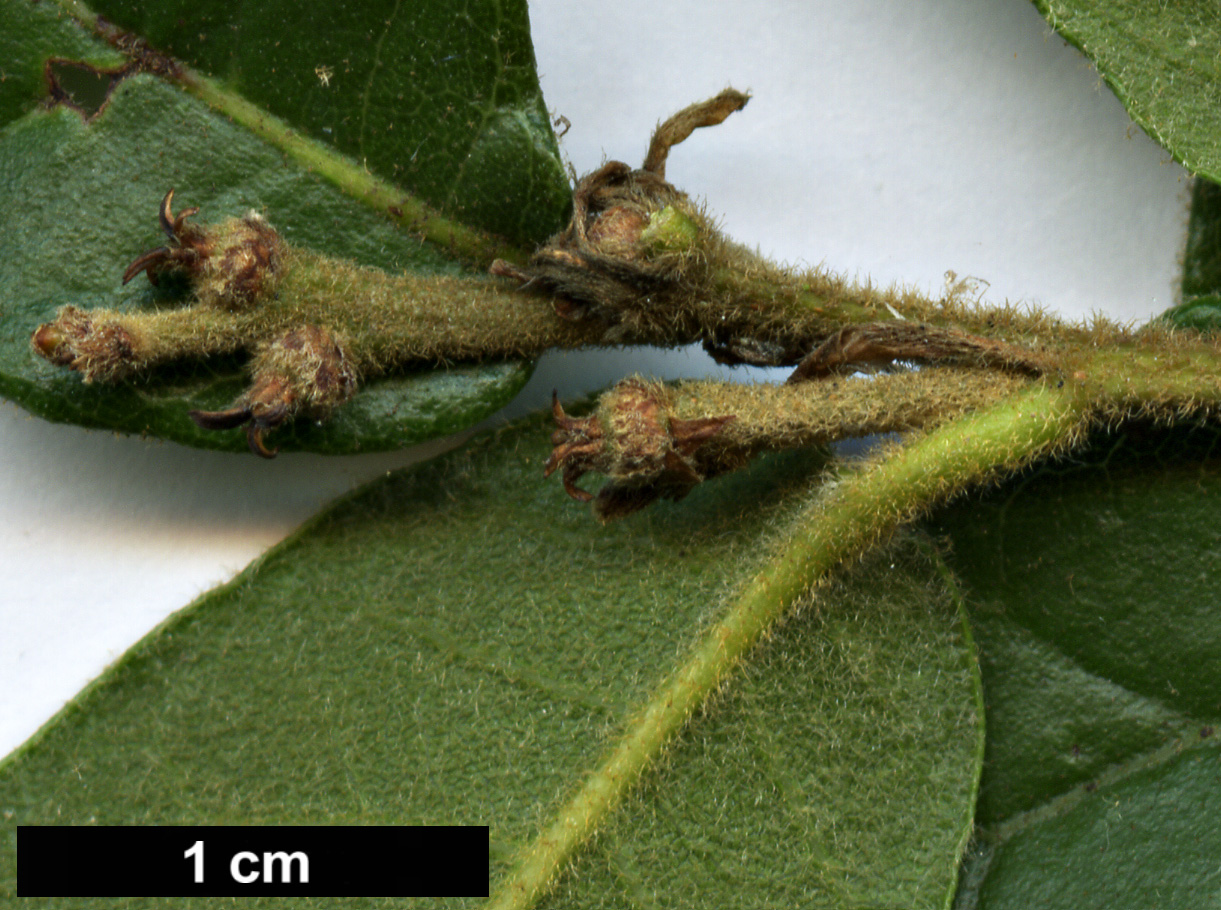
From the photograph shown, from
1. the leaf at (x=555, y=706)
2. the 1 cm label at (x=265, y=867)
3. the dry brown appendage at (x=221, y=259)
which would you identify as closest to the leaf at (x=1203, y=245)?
the leaf at (x=555, y=706)

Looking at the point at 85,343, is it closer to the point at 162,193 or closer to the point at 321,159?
the point at 162,193

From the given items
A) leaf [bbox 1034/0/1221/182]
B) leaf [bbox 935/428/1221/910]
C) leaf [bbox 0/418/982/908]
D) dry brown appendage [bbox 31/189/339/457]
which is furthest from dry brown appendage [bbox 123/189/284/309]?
leaf [bbox 1034/0/1221/182]

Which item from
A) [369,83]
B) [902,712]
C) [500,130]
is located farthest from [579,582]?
[369,83]

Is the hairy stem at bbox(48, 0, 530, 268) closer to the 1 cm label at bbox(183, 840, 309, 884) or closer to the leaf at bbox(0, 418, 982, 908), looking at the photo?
the leaf at bbox(0, 418, 982, 908)

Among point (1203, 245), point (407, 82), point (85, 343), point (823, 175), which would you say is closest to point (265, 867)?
point (85, 343)

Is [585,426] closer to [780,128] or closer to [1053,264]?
[780,128]
